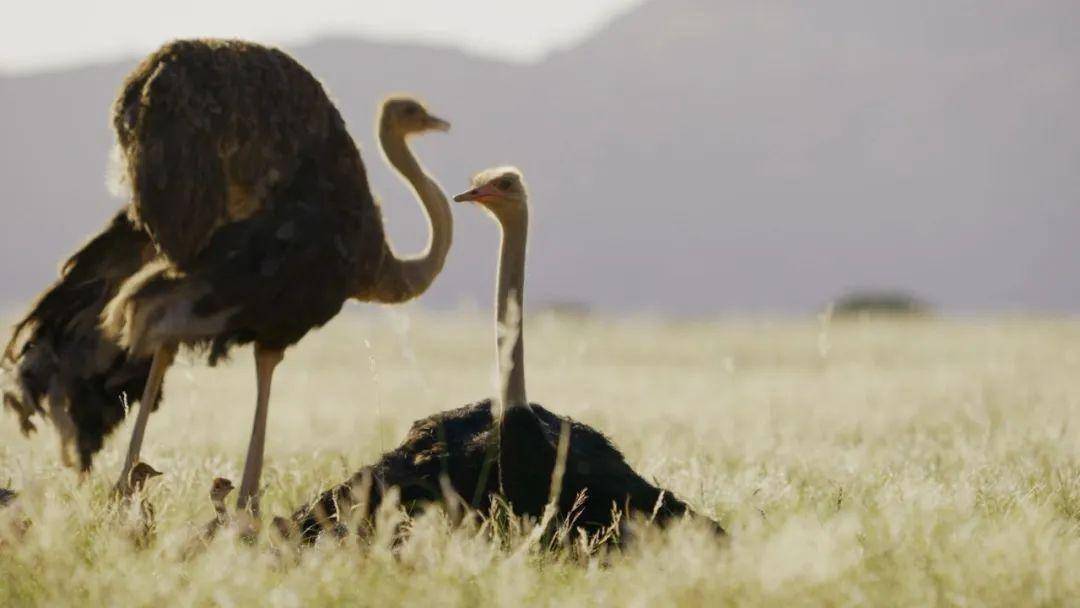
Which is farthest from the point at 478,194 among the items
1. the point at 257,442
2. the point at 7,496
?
the point at 7,496

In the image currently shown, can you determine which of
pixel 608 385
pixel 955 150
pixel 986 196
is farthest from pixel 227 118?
pixel 955 150

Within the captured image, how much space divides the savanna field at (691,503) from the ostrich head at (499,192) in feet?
2.14

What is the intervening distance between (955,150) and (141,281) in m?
130

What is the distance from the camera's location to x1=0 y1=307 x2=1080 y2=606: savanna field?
13.2 ft

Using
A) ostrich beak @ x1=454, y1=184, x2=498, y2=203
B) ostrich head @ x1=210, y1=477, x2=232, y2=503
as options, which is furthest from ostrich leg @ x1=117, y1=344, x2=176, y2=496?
ostrich beak @ x1=454, y1=184, x2=498, y2=203

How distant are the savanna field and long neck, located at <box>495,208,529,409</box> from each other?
48 cm

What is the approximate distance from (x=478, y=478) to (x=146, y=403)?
1.33 metres

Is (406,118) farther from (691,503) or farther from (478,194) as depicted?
(691,503)

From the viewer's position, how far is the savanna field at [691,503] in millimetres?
4023

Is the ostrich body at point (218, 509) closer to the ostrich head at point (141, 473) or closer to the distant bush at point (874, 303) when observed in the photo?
the ostrich head at point (141, 473)

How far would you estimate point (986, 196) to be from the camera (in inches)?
4815

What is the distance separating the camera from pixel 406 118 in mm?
6957

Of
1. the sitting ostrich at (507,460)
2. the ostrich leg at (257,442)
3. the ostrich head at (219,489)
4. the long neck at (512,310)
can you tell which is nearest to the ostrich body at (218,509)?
the ostrich head at (219,489)

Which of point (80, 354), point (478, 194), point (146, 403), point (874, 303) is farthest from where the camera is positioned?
point (874, 303)
